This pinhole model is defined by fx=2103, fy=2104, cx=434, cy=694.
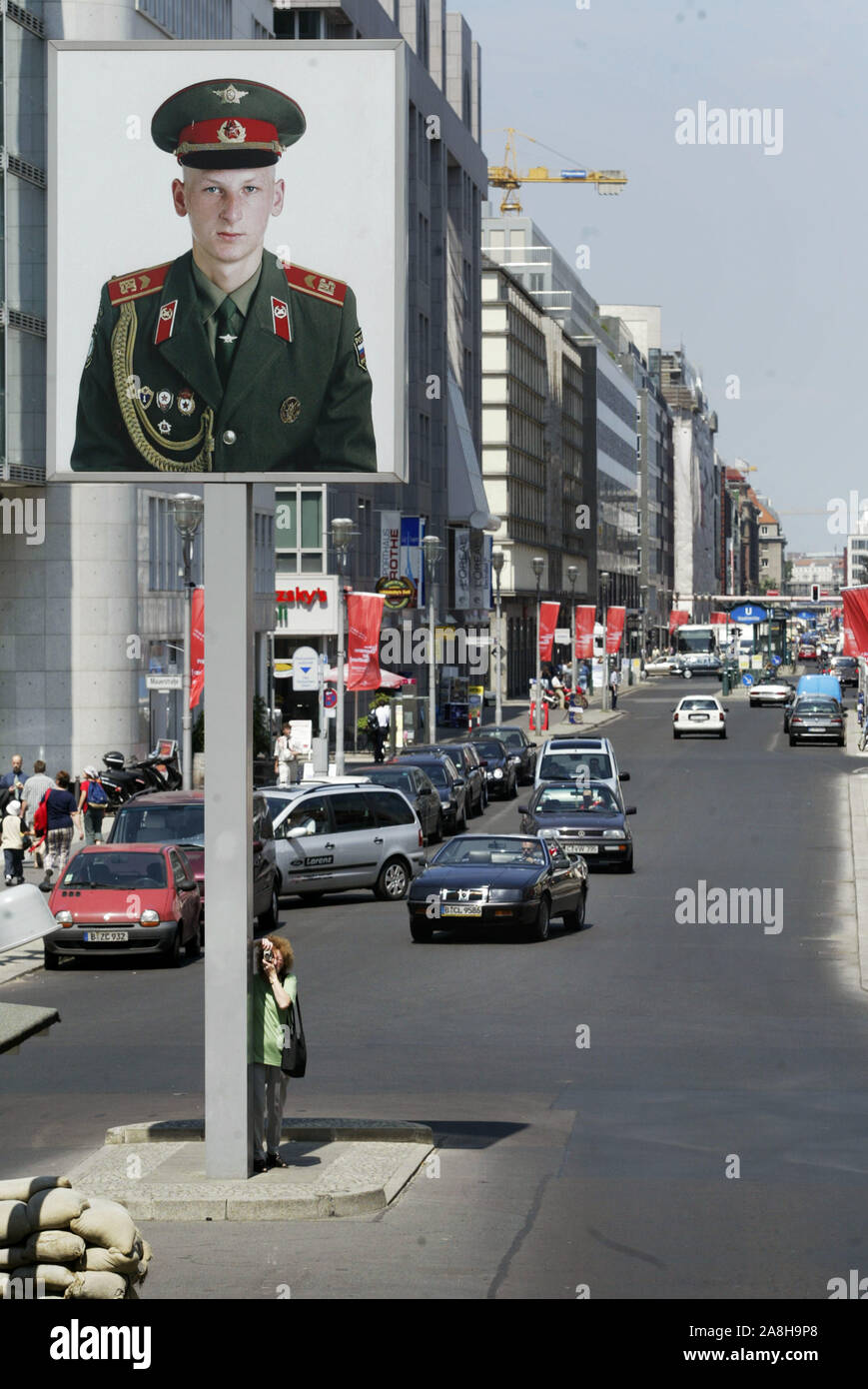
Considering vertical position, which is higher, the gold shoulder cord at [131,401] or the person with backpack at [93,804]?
the gold shoulder cord at [131,401]

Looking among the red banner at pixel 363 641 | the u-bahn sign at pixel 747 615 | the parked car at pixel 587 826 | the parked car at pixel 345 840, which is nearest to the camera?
the parked car at pixel 345 840

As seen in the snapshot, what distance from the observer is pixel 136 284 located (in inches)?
535

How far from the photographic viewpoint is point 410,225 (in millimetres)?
83500

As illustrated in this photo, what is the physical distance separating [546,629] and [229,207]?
222 feet

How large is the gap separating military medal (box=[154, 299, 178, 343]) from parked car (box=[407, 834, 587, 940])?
14.2m

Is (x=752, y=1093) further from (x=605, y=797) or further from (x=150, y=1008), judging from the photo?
(x=605, y=797)

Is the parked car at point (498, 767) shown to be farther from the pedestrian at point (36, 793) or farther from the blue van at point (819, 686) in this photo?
the blue van at point (819, 686)

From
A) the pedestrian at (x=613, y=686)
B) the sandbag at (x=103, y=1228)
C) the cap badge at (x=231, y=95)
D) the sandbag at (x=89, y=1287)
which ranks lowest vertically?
the sandbag at (x=89, y=1287)

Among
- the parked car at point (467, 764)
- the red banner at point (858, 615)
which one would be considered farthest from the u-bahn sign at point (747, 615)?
the parked car at point (467, 764)

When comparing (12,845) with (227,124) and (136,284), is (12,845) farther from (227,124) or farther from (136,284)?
(227,124)

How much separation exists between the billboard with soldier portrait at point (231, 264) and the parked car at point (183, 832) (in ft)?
49.8

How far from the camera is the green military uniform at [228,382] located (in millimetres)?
13461

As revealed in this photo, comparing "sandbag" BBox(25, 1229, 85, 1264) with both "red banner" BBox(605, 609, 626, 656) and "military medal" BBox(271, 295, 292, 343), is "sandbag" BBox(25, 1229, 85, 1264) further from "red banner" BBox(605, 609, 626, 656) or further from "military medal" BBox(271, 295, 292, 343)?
"red banner" BBox(605, 609, 626, 656)

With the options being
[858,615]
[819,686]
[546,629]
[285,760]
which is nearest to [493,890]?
[285,760]
